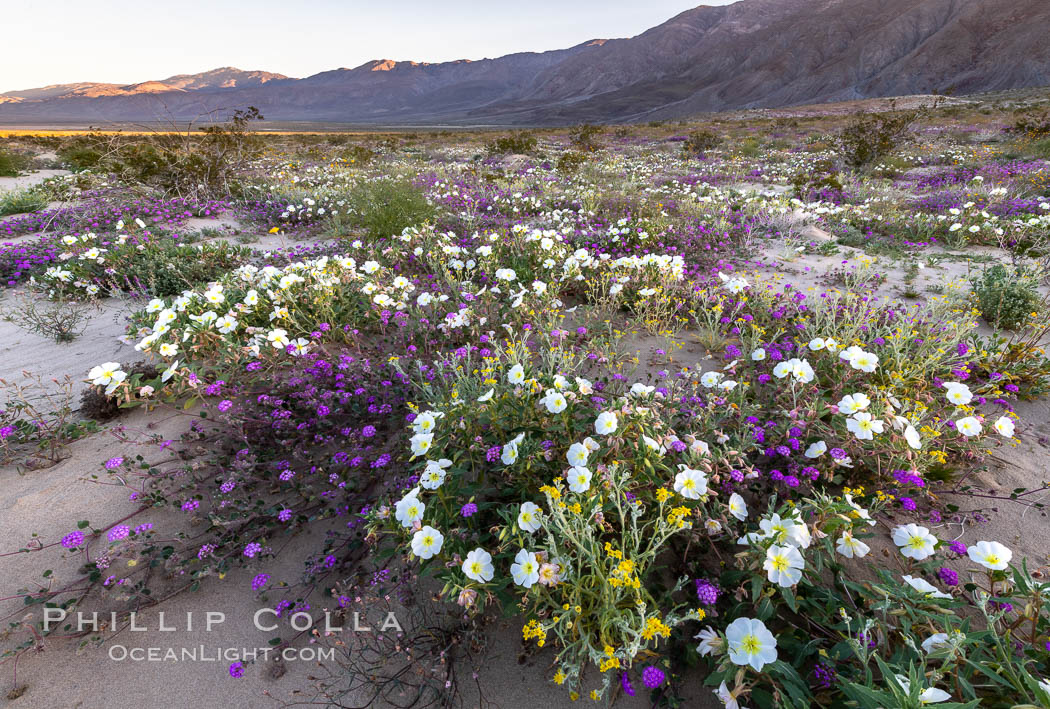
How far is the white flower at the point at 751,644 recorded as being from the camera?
1.51 metres

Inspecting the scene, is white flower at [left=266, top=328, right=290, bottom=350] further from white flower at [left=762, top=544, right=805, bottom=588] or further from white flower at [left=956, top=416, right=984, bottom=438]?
white flower at [left=956, top=416, right=984, bottom=438]

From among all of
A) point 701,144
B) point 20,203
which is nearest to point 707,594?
point 20,203

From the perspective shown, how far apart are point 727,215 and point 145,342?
8.91 meters

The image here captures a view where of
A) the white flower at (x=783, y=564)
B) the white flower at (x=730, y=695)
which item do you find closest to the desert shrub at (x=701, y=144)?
the white flower at (x=783, y=564)

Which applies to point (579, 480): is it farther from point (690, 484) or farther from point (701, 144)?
point (701, 144)

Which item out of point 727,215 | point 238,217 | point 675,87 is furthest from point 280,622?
point 675,87

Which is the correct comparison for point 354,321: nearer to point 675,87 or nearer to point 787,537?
point 787,537

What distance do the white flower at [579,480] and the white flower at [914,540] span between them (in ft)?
4.38

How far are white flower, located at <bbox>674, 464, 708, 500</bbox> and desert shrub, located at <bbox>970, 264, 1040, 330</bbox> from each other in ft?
14.5

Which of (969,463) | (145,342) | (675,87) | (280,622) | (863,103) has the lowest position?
(280,622)

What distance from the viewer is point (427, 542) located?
191cm

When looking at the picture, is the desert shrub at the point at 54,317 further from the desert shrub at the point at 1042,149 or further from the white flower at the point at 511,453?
the desert shrub at the point at 1042,149

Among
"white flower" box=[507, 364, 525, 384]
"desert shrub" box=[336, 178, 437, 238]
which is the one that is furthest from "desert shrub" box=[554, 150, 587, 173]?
"white flower" box=[507, 364, 525, 384]

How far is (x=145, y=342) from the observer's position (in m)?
3.23
